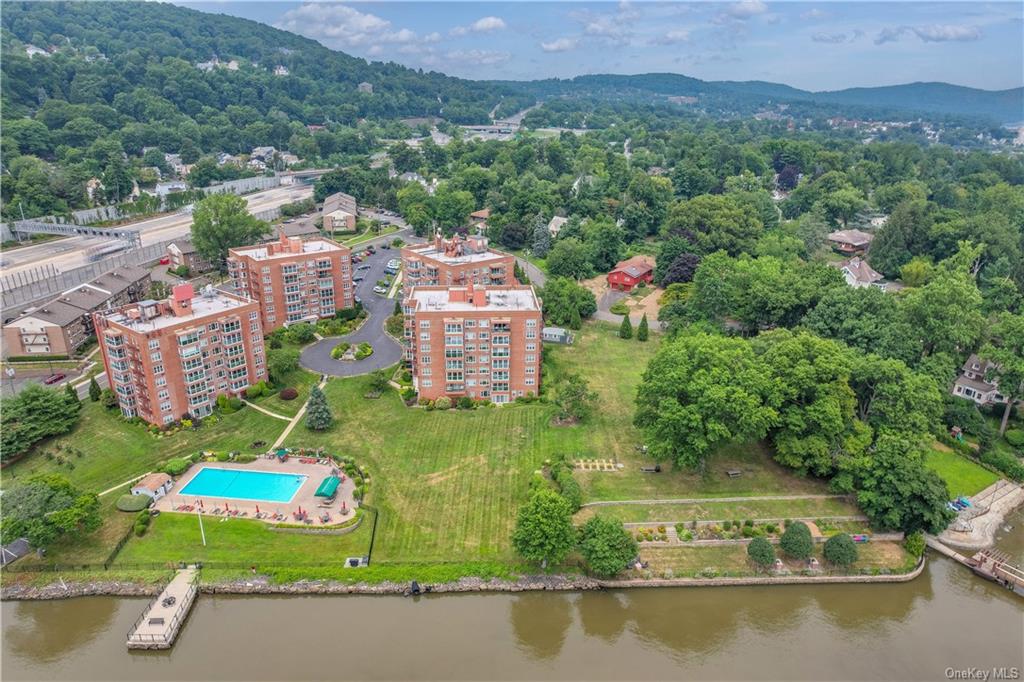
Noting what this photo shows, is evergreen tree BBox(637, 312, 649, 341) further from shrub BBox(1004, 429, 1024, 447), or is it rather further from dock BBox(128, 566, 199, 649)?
dock BBox(128, 566, 199, 649)

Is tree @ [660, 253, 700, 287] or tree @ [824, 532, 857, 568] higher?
tree @ [660, 253, 700, 287]

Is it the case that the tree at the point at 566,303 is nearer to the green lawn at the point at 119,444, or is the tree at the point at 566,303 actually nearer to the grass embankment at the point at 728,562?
the green lawn at the point at 119,444

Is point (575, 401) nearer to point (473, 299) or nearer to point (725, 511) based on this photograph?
point (473, 299)

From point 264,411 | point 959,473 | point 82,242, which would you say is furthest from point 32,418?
point 959,473

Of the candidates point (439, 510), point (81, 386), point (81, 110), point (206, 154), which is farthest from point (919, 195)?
point (81, 110)

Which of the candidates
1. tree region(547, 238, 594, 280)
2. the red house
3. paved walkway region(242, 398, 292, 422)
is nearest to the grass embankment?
paved walkway region(242, 398, 292, 422)

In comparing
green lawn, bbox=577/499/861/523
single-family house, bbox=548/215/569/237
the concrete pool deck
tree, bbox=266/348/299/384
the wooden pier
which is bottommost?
the wooden pier

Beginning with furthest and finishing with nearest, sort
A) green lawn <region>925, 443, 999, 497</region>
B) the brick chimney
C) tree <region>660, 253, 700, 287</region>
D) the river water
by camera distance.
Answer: tree <region>660, 253, 700, 287</region> < the brick chimney < green lawn <region>925, 443, 999, 497</region> < the river water
